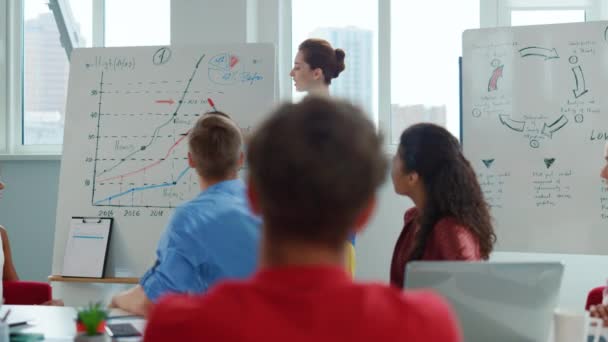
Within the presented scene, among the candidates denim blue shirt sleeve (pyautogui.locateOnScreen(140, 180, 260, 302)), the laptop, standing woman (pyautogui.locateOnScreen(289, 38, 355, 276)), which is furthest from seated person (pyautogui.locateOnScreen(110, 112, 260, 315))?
standing woman (pyautogui.locateOnScreen(289, 38, 355, 276))

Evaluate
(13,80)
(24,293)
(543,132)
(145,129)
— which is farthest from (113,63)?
(543,132)

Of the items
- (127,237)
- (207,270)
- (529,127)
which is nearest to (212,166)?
(207,270)

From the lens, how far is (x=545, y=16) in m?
4.61

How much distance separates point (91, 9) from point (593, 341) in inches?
171

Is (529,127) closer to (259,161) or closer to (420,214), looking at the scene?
(420,214)

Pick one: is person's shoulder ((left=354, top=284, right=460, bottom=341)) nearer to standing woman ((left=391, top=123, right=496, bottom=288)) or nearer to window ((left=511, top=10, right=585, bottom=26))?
standing woman ((left=391, top=123, right=496, bottom=288))

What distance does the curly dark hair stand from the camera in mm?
2266

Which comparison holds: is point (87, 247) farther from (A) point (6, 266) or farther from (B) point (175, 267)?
(B) point (175, 267)

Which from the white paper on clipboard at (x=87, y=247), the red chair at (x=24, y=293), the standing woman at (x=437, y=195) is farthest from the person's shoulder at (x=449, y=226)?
the white paper on clipboard at (x=87, y=247)

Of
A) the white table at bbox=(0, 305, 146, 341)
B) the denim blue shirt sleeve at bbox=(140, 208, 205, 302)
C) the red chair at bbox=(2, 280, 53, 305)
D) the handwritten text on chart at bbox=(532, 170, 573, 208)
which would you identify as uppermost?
the handwritten text on chart at bbox=(532, 170, 573, 208)

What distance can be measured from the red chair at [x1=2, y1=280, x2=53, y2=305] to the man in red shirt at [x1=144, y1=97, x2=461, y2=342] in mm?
Answer: 2793

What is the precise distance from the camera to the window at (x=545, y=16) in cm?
460

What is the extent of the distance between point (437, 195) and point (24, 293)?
2.10 meters

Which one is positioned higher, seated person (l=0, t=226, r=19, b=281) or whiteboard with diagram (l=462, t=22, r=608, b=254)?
whiteboard with diagram (l=462, t=22, r=608, b=254)
